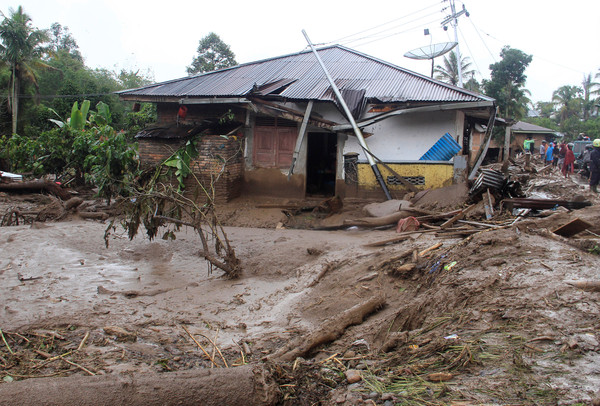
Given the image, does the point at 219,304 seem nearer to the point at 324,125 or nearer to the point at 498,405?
the point at 498,405

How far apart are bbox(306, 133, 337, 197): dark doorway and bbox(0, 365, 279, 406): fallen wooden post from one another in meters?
10.9

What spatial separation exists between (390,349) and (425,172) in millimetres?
8286

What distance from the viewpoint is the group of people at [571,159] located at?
12234mm

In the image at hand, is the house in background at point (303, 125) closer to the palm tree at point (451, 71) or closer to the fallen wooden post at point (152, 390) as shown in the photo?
the fallen wooden post at point (152, 390)

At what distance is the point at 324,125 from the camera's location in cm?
1173

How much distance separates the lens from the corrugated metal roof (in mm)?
11883

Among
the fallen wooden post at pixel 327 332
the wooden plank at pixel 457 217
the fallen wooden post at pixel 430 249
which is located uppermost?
the wooden plank at pixel 457 217

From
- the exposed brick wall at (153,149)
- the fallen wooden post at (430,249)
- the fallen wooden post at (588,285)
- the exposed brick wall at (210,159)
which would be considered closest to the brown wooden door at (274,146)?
the exposed brick wall at (210,159)

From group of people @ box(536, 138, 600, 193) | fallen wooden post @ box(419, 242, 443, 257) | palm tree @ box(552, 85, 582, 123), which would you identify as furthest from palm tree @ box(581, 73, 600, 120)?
fallen wooden post @ box(419, 242, 443, 257)

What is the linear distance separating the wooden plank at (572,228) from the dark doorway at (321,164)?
8.20 meters

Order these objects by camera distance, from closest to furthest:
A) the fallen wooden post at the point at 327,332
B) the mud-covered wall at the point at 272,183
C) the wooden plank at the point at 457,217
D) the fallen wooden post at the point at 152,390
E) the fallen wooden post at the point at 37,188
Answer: the fallen wooden post at the point at 152,390 < the fallen wooden post at the point at 327,332 < the wooden plank at the point at 457,217 < the mud-covered wall at the point at 272,183 < the fallen wooden post at the point at 37,188

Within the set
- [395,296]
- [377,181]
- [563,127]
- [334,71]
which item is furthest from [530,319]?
[563,127]

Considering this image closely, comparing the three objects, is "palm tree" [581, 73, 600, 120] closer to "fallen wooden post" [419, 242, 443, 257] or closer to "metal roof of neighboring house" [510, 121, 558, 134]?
"metal roof of neighboring house" [510, 121, 558, 134]

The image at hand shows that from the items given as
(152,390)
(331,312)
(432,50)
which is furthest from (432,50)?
(152,390)
